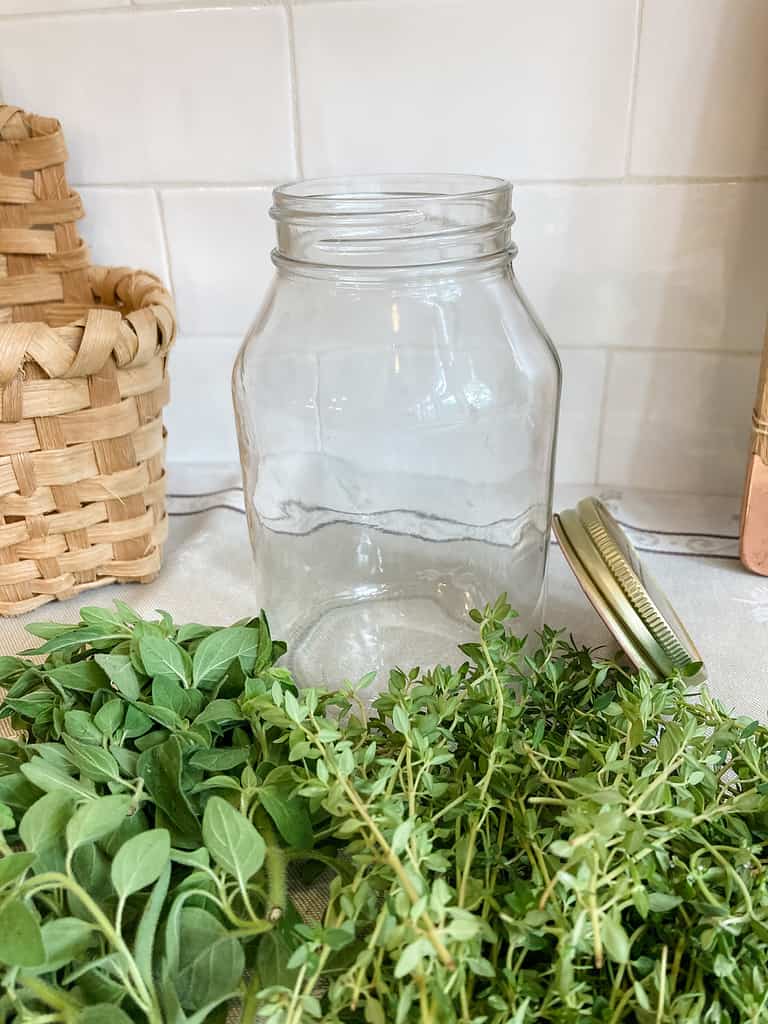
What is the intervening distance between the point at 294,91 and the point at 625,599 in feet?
1.47

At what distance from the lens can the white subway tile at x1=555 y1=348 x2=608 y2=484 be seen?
2.25ft

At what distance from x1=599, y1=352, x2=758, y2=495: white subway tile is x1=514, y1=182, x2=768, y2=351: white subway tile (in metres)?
0.02

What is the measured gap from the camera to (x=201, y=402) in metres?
0.76

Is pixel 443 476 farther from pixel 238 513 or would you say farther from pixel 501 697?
pixel 501 697

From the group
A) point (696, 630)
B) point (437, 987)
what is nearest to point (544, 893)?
point (437, 987)

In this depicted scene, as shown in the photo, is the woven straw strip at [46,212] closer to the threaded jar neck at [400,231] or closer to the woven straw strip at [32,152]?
the woven straw strip at [32,152]

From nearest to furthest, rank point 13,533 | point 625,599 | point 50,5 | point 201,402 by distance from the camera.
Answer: point 625,599
point 13,533
point 50,5
point 201,402

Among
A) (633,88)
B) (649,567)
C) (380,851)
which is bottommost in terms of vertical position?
(649,567)

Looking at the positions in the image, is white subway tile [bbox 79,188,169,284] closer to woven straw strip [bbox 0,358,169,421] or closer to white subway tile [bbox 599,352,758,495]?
woven straw strip [bbox 0,358,169,421]

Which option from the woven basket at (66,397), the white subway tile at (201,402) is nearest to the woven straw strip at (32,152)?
the woven basket at (66,397)

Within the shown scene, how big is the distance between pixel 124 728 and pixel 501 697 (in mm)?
157

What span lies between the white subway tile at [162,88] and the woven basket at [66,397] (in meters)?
0.04

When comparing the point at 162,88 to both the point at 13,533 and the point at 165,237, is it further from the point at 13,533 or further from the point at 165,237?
the point at 13,533

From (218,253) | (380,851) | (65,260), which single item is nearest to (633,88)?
(218,253)
